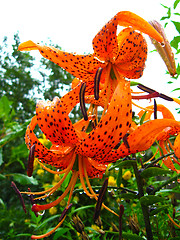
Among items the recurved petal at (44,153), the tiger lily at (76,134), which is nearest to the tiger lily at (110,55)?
the tiger lily at (76,134)

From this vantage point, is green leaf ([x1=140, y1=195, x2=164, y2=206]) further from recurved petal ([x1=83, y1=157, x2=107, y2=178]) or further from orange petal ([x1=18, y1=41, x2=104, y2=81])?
→ orange petal ([x1=18, y1=41, x2=104, y2=81])

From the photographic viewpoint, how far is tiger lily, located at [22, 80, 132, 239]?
65 cm

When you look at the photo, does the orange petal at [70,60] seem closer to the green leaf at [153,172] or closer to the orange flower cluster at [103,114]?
the orange flower cluster at [103,114]

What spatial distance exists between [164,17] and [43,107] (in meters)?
0.93

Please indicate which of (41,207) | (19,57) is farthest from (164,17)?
(19,57)

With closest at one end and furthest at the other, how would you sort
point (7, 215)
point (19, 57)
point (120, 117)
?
point (120, 117) < point (7, 215) < point (19, 57)

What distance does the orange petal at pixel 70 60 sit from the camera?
2.68ft

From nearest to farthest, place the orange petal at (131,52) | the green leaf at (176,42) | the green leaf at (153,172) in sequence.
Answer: the green leaf at (153,172)
the orange petal at (131,52)
the green leaf at (176,42)

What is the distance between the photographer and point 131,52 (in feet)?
2.95

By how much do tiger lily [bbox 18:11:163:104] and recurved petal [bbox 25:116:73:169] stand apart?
0.27 meters

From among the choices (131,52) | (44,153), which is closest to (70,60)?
(131,52)

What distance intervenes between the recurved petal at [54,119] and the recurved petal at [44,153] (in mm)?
79

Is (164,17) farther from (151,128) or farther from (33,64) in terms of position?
(33,64)

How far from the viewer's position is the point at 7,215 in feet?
8.64
